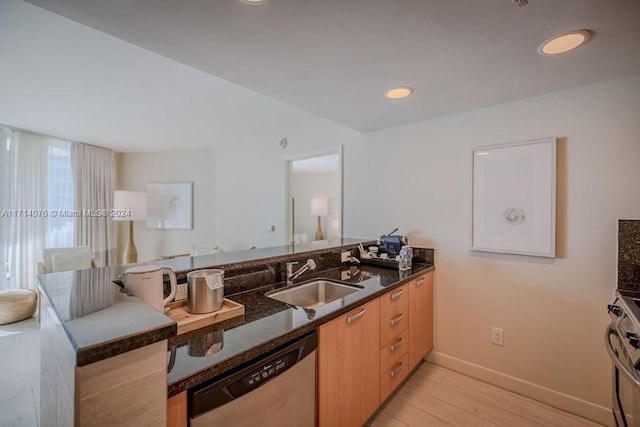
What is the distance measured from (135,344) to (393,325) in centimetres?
150

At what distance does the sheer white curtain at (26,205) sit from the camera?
11.1 ft

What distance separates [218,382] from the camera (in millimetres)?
812

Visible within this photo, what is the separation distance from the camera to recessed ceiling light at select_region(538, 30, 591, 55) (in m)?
1.23

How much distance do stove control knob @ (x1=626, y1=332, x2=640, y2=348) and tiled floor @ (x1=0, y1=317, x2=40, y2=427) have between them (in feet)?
10.3

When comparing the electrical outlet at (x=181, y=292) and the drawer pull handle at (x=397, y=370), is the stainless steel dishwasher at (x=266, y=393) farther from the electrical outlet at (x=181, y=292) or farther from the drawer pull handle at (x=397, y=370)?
the drawer pull handle at (x=397, y=370)

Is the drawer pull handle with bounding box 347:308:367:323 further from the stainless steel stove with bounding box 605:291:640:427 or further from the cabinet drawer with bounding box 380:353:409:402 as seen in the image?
the stainless steel stove with bounding box 605:291:640:427

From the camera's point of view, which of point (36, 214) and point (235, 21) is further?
point (36, 214)

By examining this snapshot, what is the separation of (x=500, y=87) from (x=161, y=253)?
5371mm

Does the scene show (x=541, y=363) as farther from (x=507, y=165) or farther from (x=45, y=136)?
(x=45, y=136)

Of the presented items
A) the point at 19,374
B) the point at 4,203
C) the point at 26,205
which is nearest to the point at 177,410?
the point at 19,374

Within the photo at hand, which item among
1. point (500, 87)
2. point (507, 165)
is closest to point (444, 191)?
point (507, 165)

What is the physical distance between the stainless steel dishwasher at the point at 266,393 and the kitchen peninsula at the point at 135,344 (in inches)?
1.4

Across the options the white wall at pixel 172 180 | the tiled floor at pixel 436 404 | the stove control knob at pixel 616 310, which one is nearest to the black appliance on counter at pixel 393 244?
the tiled floor at pixel 436 404

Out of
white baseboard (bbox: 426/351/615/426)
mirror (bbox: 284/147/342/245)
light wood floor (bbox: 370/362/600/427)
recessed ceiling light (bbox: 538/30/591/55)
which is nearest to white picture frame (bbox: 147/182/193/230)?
mirror (bbox: 284/147/342/245)
